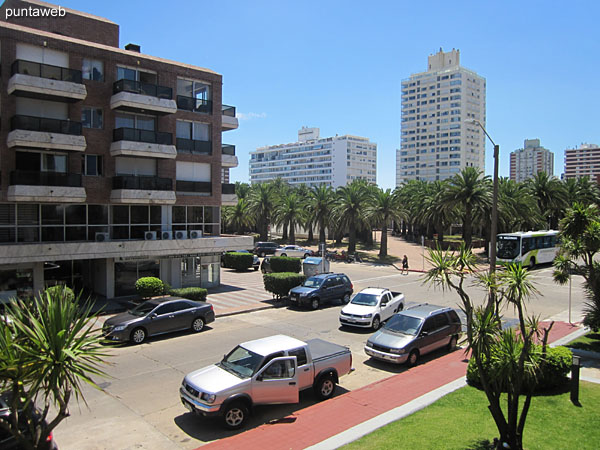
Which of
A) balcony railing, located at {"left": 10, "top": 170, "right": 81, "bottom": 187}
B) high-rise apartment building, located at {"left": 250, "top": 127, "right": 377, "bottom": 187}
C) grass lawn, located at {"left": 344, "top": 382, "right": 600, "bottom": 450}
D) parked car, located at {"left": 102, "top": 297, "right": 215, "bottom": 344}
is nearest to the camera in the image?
grass lawn, located at {"left": 344, "top": 382, "right": 600, "bottom": 450}

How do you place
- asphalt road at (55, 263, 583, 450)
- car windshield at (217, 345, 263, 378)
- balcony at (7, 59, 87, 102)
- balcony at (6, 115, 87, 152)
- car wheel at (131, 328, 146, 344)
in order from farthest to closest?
1. balcony at (6, 115, 87, 152)
2. balcony at (7, 59, 87, 102)
3. car wheel at (131, 328, 146, 344)
4. car windshield at (217, 345, 263, 378)
5. asphalt road at (55, 263, 583, 450)

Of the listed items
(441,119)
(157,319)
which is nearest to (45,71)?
(157,319)

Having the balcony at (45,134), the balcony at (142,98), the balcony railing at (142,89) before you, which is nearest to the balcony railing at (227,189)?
the balcony at (142,98)

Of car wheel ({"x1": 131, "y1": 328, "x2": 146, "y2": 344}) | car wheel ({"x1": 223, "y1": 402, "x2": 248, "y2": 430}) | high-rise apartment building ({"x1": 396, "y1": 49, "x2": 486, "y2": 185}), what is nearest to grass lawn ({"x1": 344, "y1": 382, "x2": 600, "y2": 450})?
car wheel ({"x1": 223, "y1": 402, "x2": 248, "y2": 430})

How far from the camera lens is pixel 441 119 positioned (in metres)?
148

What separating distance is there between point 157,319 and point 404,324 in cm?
917

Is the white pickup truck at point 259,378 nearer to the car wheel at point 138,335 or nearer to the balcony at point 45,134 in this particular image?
the car wheel at point 138,335

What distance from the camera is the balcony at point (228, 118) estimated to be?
3091 centimetres

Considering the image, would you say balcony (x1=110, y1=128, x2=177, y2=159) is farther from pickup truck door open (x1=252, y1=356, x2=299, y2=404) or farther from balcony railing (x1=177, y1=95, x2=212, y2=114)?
pickup truck door open (x1=252, y1=356, x2=299, y2=404)

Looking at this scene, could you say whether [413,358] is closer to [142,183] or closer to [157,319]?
[157,319]

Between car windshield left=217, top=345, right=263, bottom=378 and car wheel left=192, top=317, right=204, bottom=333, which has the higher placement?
car windshield left=217, top=345, right=263, bottom=378

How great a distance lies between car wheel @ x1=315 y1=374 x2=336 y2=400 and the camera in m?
11.5

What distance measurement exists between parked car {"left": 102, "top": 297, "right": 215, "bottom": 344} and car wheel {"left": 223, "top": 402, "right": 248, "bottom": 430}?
8.00m

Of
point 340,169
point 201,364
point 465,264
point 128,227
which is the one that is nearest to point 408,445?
point 465,264
